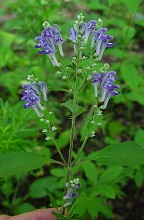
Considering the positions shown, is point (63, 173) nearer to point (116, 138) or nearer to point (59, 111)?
point (116, 138)

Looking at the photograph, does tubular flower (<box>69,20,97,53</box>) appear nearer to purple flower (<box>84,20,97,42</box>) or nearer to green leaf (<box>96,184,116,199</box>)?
purple flower (<box>84,20,97,42</box>)

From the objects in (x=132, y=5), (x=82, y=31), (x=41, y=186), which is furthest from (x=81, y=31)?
(x=41, y=186)

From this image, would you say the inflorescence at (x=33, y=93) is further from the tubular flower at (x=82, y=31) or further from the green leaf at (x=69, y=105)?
the tubular flower at (x=82, y=31)

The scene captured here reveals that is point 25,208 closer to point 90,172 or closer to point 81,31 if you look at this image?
point 90,172

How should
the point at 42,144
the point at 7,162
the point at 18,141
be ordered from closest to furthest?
the point at 7,162 < the point at 18,141 < the point at 42,144

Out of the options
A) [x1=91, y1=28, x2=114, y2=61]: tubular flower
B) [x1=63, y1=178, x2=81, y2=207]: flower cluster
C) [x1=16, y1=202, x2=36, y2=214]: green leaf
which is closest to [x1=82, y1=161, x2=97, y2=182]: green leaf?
[x1=16, y1=202, x2=36, y2=214]: green leaf

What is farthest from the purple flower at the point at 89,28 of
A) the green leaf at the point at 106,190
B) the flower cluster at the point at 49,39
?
the green leaf at the point at 106,190

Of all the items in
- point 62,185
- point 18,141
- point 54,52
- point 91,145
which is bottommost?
point 91,145

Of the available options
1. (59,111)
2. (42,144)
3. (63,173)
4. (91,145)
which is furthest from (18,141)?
(59,111)
